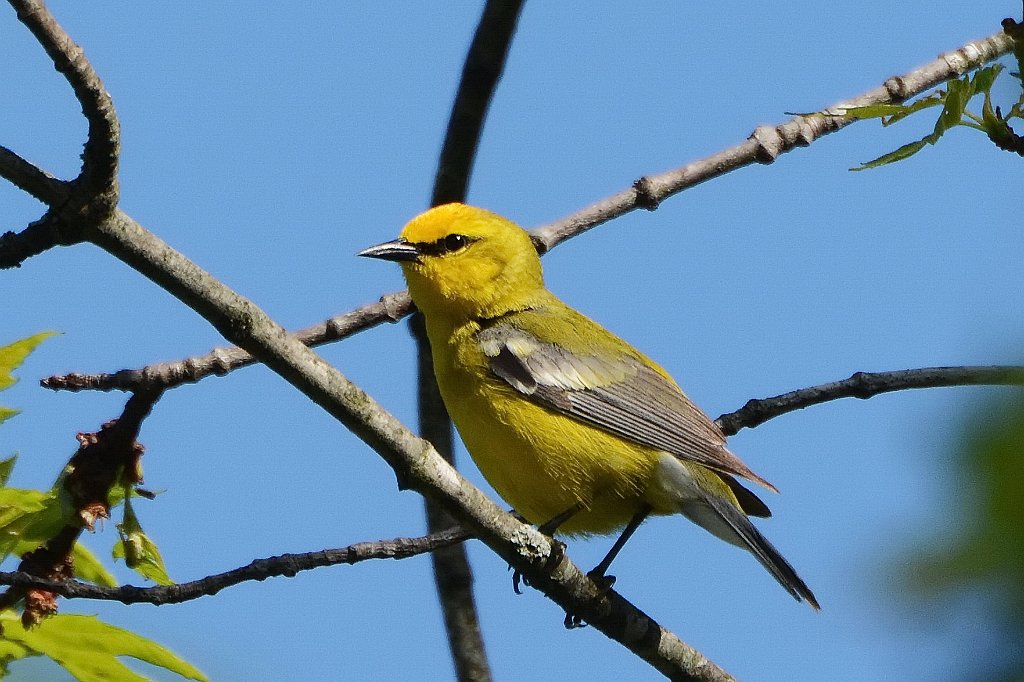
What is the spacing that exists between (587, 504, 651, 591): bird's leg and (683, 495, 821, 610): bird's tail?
0.65 feet

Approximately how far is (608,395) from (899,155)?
2.56 m

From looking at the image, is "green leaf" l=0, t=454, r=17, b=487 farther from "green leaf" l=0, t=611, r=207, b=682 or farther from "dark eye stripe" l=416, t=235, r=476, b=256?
"dark eye stripe" l=416, t=235, r=476, b=256

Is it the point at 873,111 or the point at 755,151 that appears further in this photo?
the point at 755,151

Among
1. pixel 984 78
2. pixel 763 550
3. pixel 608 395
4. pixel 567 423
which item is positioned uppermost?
pixel 608 395

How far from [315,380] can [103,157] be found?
2.36ft

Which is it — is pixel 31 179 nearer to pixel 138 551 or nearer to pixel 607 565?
pixel 138 551

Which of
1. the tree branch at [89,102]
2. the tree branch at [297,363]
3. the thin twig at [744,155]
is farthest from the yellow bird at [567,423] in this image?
the tree branch at [89,102]

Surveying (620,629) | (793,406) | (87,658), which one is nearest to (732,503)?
(793,406)

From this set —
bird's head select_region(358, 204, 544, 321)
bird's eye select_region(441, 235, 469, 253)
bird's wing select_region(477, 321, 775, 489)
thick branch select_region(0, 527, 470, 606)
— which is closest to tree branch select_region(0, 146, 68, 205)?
thick branch select_region(0, 527, 470, 606)

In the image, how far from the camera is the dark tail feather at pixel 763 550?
15.4 feet

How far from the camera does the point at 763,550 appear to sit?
484 cm

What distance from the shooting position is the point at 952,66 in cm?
522

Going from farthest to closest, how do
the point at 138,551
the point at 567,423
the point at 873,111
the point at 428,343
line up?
the point at 428,343
the point at 567,423
the point at 138,551
the point at 873,111

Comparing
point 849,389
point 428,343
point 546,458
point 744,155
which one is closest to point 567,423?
point 546,458
